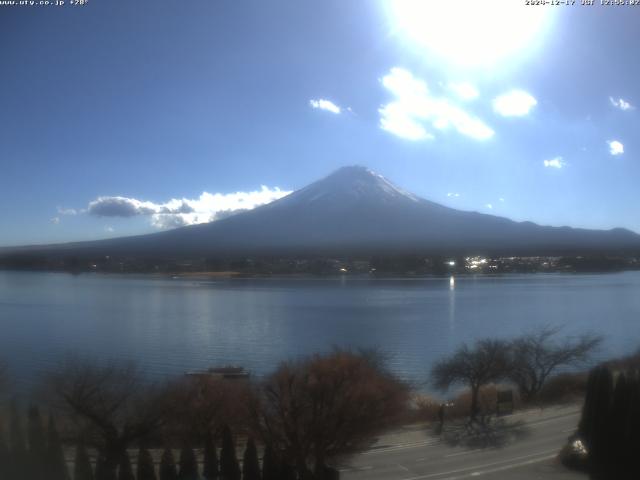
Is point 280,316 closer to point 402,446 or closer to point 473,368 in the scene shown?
point 473,368

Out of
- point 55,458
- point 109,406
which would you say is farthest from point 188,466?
point 109,406

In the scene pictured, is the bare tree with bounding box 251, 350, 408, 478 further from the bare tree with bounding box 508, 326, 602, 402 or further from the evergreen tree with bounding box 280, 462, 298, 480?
the bare tree with bounding box 508, 326, 602, 402

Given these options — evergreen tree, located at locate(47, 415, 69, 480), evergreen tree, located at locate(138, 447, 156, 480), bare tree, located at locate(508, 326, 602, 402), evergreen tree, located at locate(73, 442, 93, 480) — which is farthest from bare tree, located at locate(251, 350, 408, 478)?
bare tree, located at locate(508, 326, 602, 402)

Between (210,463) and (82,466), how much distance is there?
0.67 meters

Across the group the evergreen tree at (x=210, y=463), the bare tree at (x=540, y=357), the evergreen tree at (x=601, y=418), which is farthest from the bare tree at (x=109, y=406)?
the bare tree at (x=540, y=357)

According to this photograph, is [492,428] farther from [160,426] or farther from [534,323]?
[534,323]

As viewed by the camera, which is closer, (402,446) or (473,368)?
(402,446)

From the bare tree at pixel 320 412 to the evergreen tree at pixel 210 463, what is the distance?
346 mm

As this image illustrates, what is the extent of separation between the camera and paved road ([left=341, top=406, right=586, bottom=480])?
330 centimetres

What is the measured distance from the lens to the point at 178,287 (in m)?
15.2

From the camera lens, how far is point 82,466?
10.1 ft

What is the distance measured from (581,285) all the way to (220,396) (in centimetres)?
1380

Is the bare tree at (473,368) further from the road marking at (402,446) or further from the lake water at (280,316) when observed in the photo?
the road marking at (402,446)

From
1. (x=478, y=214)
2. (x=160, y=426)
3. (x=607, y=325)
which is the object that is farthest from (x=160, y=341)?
(x=478, y=214)
